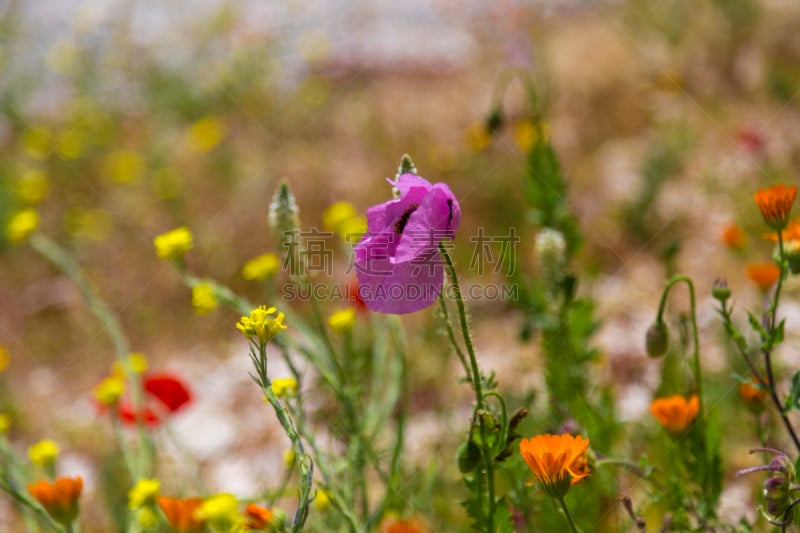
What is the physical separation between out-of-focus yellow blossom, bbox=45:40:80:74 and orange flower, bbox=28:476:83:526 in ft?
16.8

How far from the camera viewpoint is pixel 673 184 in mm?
3982

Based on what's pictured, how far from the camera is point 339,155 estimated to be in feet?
16.3

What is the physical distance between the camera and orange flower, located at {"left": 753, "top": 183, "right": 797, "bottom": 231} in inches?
57.9

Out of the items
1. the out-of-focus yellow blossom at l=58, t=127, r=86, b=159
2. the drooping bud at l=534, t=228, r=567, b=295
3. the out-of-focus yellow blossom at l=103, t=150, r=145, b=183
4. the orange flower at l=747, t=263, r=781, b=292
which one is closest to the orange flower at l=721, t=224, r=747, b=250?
the orange flower at l=747, t=263, r=781, b=292

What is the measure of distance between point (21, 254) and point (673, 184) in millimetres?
3825

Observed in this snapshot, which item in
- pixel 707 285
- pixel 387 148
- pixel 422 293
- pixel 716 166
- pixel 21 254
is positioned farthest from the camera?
pixel 387 148

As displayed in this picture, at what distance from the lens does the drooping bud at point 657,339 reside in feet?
5.55

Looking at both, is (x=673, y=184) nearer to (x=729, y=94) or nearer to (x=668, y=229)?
(x=668, y=229)

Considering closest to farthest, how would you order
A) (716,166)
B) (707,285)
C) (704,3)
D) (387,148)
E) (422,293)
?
(422,293)
(707,285)
(716,166)
(387,148)
(704,3)

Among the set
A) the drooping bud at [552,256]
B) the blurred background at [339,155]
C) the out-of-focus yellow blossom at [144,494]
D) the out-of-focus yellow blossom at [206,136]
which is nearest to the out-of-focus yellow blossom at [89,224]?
the blurred background at [339,155]

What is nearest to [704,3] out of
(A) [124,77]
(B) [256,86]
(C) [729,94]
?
(C) [729,94]

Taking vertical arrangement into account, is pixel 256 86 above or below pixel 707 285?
above

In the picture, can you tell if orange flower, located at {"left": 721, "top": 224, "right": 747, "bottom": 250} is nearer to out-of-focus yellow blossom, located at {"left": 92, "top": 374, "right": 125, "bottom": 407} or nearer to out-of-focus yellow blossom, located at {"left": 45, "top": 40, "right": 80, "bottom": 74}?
out-of-focus yellow blossom, located at {"left": 92, "top": 374, "right": 125, "bottom": 407}

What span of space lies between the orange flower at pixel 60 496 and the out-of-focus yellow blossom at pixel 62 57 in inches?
201
